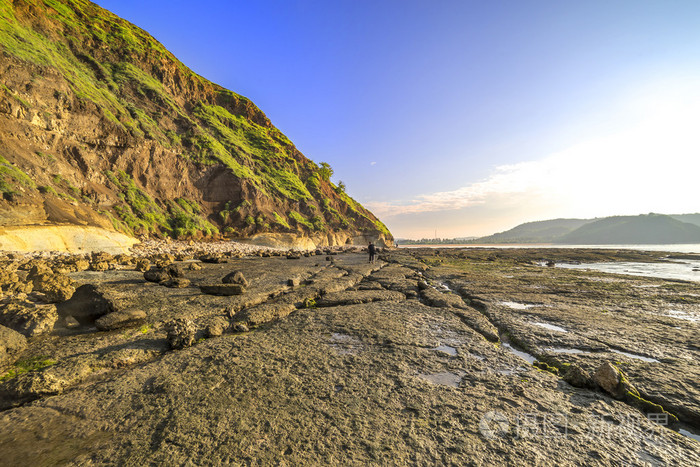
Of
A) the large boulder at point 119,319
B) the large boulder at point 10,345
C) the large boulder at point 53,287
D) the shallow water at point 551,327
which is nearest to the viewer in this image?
the large boulder at point 10,345

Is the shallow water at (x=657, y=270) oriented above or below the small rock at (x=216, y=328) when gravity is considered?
below

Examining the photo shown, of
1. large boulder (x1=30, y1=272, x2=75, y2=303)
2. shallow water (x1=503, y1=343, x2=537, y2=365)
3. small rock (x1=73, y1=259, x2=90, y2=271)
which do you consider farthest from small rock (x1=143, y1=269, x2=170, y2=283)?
shallow water (x1=503, y1=343, x2=537, y2=365)

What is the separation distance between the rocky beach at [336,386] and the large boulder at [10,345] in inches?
0.7

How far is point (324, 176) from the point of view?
7412cm

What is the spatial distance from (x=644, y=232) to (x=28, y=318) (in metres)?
212

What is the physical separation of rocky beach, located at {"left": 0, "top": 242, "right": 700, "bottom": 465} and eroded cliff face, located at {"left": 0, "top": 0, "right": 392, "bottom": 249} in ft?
52.1

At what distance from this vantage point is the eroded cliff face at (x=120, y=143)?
1752 cm

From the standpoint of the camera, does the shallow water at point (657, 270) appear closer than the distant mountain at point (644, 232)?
Yes

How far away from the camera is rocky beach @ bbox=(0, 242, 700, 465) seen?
1825 mm

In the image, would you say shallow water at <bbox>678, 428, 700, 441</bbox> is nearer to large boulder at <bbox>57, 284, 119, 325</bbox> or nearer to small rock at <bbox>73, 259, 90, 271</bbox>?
large boulder at <bbox>57, 284, 119, 325</bbox>

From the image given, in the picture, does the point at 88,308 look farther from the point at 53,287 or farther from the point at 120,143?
the point at 120,143

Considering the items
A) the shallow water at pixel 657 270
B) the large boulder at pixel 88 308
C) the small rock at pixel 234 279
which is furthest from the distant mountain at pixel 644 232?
the large boulder at pixel 88 308

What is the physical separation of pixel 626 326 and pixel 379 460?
6.03 metres

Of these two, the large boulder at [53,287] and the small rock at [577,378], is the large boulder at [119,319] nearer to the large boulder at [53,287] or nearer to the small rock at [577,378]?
the large boulder at [53,287]
